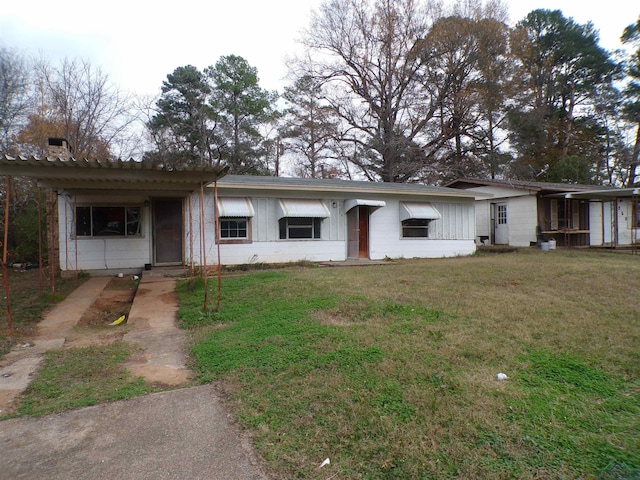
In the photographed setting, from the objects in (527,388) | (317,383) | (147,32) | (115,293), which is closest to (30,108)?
(147,32)

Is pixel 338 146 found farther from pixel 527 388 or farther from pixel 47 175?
pixel 527 388

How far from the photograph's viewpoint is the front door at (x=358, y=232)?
12.1 meters

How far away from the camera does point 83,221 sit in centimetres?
968

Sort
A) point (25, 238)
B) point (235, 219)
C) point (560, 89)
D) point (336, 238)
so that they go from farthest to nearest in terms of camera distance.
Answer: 1. point (560, 89)
2. point (25, 238)
3. point (336, 238)
4. point (235, 219)

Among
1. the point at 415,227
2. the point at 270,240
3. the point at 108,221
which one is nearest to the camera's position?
the point at 108,221

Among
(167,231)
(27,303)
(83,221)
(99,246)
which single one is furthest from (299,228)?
(27,303)

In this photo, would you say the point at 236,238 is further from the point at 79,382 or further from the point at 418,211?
the point at 79,382

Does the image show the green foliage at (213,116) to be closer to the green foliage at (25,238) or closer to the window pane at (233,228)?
the green foliage at (25,238)

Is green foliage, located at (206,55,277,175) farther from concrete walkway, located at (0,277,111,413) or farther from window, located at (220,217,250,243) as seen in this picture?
concrete walkway, located at (0,277,111,413)

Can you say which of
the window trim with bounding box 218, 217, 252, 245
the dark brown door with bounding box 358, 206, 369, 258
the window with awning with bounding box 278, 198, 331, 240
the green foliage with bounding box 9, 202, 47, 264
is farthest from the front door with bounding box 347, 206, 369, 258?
the green foliage with bounding box 9, 202, 47, 264

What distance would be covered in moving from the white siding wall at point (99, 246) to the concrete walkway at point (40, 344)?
2.18 meters

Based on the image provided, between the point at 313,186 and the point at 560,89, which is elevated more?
the point at 560,89

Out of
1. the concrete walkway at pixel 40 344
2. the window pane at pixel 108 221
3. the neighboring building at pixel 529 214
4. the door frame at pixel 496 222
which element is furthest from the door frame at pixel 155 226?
the door frame at pixel 496 222

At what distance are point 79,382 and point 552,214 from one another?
17.7 m
